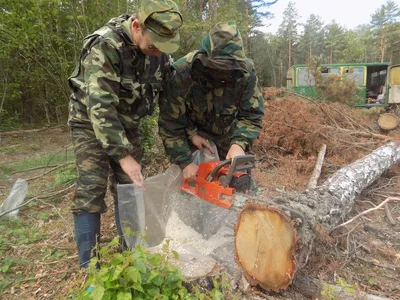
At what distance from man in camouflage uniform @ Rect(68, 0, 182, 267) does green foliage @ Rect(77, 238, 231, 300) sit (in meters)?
0.51

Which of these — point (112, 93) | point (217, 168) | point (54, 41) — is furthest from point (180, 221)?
point (54, 41)

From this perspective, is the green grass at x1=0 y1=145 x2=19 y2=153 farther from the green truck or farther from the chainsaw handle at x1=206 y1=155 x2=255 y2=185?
the green truck

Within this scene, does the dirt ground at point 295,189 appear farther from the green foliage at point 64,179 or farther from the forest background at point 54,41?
the forest background at point 54,41

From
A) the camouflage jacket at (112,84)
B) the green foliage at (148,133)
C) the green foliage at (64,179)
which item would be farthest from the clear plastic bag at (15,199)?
the camouflage jacket at (112,84)

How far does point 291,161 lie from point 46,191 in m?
3.76

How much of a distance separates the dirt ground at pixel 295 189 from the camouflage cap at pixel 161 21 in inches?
59.9

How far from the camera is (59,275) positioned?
2363 mm

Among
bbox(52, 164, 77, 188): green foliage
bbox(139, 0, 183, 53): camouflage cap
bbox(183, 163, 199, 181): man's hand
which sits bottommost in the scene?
bbox(52, 164, 77, 188): green foliage

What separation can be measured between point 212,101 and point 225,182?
34.0 inches

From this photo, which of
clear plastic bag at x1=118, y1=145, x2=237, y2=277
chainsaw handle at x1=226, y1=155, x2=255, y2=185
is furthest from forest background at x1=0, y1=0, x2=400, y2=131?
chainsaw handle at x1=226, y1=155, x2=255, y2=185

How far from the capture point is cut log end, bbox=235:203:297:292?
176cm

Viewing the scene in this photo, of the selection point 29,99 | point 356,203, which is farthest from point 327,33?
point 356,203

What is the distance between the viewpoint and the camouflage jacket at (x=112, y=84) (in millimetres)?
1814

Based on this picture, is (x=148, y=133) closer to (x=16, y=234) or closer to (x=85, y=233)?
(x=16, y=234)
